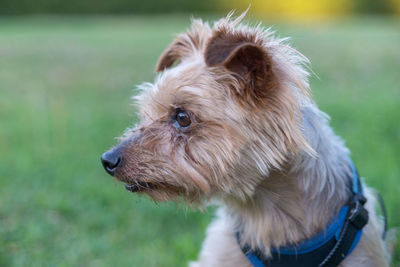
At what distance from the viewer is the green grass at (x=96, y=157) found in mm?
4242

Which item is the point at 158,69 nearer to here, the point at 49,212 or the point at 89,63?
the point at 49,212

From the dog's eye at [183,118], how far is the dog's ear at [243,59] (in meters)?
0.36

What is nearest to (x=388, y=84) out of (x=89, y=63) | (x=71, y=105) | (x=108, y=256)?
(x=71, y=105)

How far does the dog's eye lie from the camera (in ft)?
9.42

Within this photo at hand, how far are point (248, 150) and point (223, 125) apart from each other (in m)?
0.22

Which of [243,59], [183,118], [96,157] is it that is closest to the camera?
[243,59]

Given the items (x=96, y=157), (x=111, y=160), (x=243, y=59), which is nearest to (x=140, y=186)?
(x=111, y=160)

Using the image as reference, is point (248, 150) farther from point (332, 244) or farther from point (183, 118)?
point (332, 244)

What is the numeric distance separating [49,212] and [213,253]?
2278mm

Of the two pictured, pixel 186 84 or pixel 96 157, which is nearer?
pixel 186 84

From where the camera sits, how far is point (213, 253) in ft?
10.7

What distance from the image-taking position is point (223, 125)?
109 inches

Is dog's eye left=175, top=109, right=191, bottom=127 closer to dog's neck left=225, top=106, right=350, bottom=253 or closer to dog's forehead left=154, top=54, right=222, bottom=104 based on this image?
dog's forehead left=154, top=54, right=222, bottom=104

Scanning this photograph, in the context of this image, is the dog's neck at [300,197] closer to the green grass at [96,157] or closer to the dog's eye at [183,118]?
the dog's eye at [183,118]
